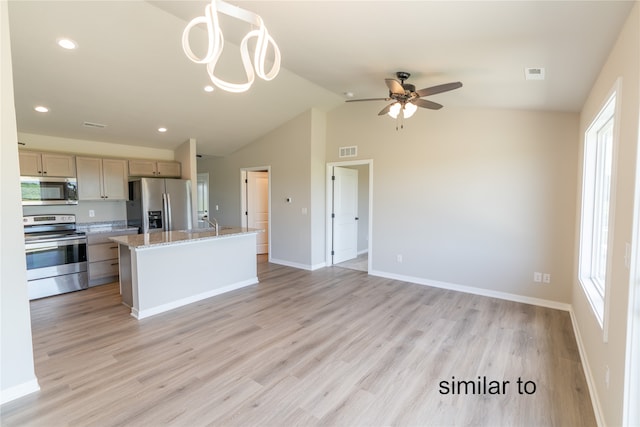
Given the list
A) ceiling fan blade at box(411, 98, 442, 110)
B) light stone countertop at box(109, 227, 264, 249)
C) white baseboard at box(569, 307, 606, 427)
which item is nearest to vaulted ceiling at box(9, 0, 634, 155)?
ceiling fan blade at box(411, 98, 442, 110)

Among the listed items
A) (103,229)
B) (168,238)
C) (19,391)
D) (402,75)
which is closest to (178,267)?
(168,238)

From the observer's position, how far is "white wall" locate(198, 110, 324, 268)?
5781 millimetres

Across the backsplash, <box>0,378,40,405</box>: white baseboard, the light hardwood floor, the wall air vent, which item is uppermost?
the wall air vent

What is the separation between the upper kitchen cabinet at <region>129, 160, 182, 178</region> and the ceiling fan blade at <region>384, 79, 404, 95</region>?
183 inches

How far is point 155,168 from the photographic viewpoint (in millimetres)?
5797

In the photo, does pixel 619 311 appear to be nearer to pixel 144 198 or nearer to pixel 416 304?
pixel 416 304

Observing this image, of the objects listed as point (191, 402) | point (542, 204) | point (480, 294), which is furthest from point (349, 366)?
point (542, 204)

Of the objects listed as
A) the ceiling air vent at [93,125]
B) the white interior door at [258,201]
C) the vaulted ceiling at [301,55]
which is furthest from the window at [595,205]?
the ceiling air vent at [93,125]

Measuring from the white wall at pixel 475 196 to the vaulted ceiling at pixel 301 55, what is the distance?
418 mm

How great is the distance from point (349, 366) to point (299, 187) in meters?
3.80

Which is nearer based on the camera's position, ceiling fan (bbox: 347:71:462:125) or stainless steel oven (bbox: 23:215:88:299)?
ceiling fan (bbox: 347:71:462:125)

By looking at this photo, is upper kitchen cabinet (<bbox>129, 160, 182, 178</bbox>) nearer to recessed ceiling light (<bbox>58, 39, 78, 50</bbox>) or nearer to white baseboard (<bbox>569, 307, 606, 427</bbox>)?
recessed ceiling light (<bbox>58, 39, 78, 50</bbox>)

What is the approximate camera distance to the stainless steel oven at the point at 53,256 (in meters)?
4.16

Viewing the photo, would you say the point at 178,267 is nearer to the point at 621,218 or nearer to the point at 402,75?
the point at 402,75
